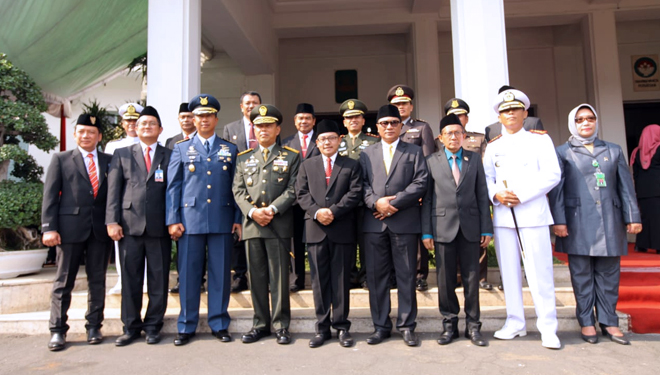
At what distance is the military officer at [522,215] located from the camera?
138 inches

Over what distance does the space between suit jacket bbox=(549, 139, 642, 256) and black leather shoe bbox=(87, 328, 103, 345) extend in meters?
3.82

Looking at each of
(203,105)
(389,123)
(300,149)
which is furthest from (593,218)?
(203,105)

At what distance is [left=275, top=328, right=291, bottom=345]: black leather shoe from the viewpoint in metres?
3.47

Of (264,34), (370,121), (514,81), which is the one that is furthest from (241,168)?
(514,81)

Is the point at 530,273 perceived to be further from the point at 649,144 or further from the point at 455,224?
the point at 649,144

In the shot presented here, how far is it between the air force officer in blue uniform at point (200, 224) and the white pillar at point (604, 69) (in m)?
7.81

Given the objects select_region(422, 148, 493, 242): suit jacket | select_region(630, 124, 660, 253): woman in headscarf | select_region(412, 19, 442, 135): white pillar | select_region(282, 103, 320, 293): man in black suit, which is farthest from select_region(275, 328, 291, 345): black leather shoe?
select_region(412, 19, 442, 135): white pillar

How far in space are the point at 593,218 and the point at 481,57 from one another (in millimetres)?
2257

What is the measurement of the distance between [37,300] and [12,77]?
244cm

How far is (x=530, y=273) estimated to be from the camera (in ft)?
11.6

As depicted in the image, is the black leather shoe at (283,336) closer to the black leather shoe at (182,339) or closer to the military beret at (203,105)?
the black leather shoe at (182,339)

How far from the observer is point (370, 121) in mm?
10453

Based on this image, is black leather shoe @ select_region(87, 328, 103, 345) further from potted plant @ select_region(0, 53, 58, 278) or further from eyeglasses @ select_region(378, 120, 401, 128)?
eyeglasses @ select_region(378, 120, 401, 128)

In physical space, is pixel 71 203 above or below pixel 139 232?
above
